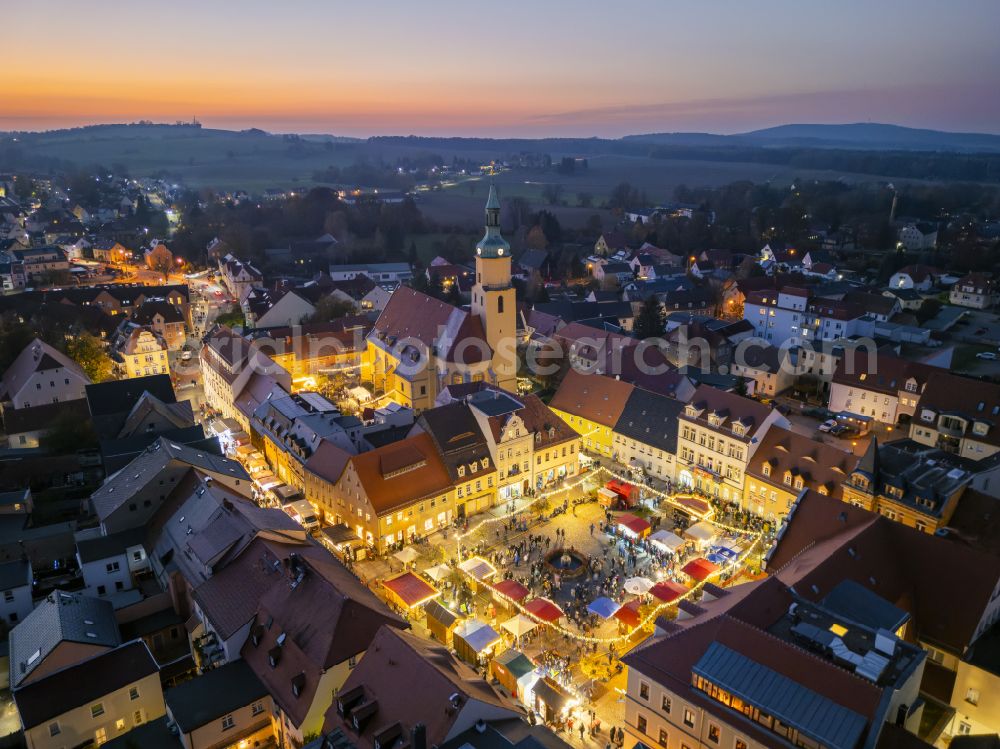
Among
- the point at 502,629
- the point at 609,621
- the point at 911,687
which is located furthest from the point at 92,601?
the point at 911,687

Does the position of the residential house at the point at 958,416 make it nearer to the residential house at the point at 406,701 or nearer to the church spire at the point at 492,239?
the church spire at the point at 492,239

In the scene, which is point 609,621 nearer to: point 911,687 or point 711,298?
point 911,687

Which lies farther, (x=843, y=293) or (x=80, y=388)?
(x=843, y=293)

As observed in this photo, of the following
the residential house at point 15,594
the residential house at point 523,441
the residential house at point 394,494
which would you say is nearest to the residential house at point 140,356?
the residential house at point 394,494

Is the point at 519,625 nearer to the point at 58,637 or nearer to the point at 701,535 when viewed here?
the point at 701,535

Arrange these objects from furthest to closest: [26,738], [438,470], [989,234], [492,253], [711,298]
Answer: [989,234], [711,298], [492,253], [438,470], [26,738]

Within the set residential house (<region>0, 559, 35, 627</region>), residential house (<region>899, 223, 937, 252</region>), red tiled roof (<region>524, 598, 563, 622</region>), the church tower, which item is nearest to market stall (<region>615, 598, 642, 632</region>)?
red tiled roof (<region>524, 598, 563, 622</region>)

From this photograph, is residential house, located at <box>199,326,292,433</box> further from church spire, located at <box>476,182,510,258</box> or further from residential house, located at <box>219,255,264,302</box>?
residential house, located at <box>219,255,264,302</box>
